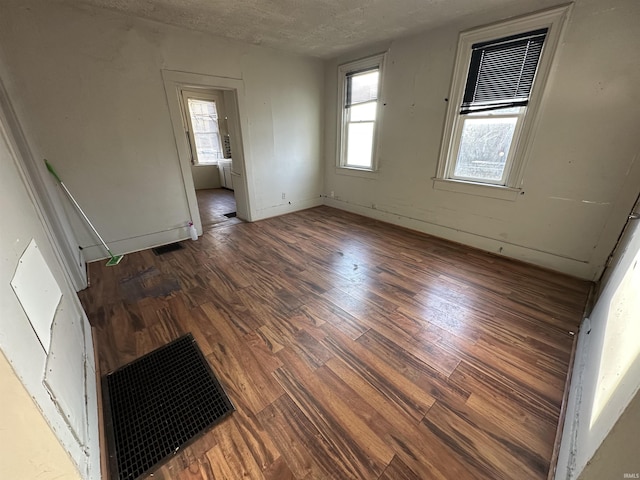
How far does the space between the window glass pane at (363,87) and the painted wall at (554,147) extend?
264 mm

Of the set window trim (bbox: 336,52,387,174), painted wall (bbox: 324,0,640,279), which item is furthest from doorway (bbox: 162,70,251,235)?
painted wall (bbox: 324,0,640,279)

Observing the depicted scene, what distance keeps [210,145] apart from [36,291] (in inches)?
259

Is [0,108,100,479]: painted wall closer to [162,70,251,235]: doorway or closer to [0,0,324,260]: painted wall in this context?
[0,0,324,260]: painted wall

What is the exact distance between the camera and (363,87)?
3963 mm

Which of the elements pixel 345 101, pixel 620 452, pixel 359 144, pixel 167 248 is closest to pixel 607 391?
pixel 620 452

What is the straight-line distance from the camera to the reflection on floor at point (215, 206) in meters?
4.32

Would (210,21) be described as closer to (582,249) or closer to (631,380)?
(631,380)

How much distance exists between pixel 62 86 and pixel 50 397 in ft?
10.0

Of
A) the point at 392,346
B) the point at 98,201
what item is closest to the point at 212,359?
the point at 392,346

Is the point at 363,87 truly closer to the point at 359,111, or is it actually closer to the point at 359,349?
the point at 359,111

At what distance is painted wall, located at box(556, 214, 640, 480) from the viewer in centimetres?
74

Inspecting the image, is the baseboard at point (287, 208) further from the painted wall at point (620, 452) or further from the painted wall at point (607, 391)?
the painted wall at point (620, 452)

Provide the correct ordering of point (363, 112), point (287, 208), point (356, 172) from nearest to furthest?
point (363, 112) < point (356, 172) < point (287, 208)

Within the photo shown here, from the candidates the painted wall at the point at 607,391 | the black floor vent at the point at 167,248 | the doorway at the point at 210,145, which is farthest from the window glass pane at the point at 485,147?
the black floor vent at the point at 167,248
